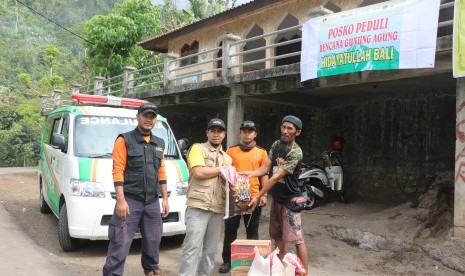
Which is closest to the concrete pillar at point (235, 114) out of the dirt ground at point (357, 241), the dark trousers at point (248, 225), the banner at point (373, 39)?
the dirt ground at point (357, 241)

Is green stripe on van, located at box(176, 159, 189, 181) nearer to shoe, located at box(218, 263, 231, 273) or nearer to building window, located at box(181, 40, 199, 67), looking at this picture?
shoe, located at box(218, 263, 231, 273)

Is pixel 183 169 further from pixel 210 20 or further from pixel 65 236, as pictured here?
pixel 210 20

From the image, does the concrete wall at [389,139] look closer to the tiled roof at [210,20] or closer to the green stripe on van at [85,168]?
the tiled roof at [210,20]

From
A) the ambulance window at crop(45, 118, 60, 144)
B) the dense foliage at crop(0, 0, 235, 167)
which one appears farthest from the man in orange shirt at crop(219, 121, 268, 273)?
the dense foliage at crop(0, 0, 235, 167)

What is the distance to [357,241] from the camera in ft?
22.8

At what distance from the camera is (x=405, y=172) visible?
28.9ft

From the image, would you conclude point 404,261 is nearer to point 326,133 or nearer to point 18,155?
point 326,133

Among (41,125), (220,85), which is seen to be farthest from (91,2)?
(220,85)

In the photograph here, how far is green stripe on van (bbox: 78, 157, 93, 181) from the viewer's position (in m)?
5.62

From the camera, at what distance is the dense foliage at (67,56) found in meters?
17.9

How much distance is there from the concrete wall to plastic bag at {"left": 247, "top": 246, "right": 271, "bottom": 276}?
548 cm

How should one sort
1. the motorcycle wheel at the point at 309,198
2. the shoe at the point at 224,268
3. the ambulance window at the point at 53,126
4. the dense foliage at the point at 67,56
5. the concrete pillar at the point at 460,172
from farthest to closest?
the dense foliage at the point at 67,56, the motorcycle wheel at the point at 309,198, the ambulance window at the point at 53,126, the concrete pillar at the point at 460,172, the shoe at the point at 224,268

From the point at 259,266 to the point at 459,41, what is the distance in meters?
3.86

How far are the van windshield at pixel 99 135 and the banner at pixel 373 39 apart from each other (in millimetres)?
2857
